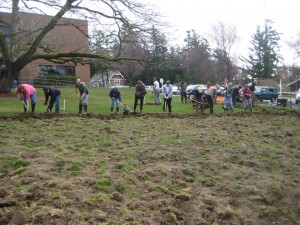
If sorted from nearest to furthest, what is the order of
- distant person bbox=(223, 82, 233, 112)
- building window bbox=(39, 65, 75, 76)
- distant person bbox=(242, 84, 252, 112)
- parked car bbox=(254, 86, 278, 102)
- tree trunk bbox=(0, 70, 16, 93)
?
distant person bbox=(242, 84, 252, 112) → distant person bbox=(223, 82, 233, 112) → tree trunk bbox=(0, 70, 16, 93) → parked car bbox=(254, 86, 278, 102) → building window bbox=(39, 65, 75, 76)

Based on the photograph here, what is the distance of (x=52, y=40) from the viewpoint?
2716cm

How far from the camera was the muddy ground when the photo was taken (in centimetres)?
448

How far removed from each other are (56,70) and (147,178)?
38314mm

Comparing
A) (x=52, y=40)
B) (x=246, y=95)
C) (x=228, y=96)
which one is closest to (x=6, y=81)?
(x=52, y=40)

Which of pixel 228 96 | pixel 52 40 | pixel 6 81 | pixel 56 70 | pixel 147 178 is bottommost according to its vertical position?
pixel 147 178

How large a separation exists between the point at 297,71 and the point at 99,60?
155 ft

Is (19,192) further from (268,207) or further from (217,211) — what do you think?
(268,207)

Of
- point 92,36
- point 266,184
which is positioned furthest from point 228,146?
point 92,36

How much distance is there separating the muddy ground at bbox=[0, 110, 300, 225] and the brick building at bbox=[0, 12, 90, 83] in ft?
45.4

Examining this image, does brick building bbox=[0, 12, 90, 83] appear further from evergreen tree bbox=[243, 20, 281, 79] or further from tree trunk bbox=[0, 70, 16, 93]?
evergreen tree bbox=[243, 20, 281, 79]

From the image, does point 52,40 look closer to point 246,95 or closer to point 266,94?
point 246,95

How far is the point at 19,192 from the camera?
15.8ft

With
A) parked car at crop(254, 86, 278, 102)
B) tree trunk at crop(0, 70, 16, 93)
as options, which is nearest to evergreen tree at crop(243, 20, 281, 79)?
parked car at crop(254, 86, 278, 102)

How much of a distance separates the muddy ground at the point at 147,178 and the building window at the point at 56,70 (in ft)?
105
